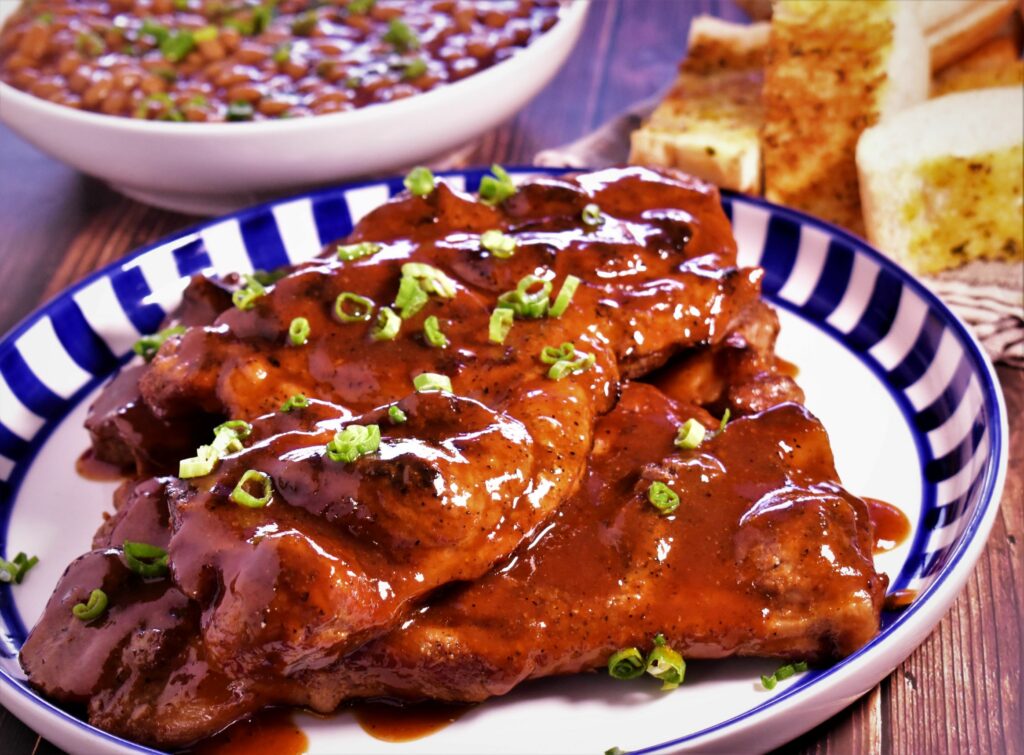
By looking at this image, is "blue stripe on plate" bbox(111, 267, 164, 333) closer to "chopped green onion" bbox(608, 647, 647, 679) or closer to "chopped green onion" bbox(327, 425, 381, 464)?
"chopped green onion" bbox(327, 425, 381, 464)

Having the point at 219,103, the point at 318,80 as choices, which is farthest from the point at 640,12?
the point at 219,103

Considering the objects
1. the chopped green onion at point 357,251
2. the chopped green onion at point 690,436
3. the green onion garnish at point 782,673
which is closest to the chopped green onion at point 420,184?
the chopped green onion at point 357,251

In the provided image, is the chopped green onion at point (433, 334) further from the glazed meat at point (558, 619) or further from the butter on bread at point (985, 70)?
the butter on bread at point (985, 70)

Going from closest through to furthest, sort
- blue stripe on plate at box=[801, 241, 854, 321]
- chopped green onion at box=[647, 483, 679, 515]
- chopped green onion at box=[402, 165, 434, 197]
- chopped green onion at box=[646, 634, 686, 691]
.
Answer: chopped green onion at box=[646, 634, 686, 691] < chopped green onion at box=[647, 483, 679, 515] < chopped green onion at box=[402, 165, 434, 197] < blue stripe on plate at box=[801, 241, 854, 321]

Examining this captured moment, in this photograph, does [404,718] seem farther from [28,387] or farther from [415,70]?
[415,70]

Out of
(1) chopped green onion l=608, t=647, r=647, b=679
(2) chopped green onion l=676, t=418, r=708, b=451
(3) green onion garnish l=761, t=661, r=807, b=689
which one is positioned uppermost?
(2) chopped green onion l=676, t=418, r=708, b=451

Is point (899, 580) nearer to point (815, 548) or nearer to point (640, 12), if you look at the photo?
point (815, 548)

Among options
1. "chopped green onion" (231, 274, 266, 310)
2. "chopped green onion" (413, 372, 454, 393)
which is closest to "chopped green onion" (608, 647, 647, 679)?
"chopped green onion" (413, 372, 454, 393)

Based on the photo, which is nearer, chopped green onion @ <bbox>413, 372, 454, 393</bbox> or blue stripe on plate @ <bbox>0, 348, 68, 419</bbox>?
chopped green onion @ <bbox>413, 372, 454, 393</bbox>
